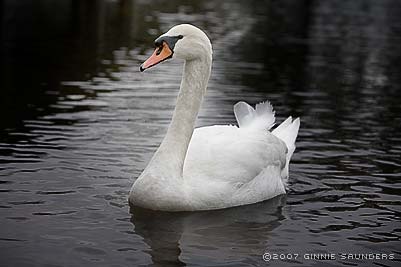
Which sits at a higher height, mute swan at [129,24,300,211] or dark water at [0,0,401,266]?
mute swan at [129,24,300,211]

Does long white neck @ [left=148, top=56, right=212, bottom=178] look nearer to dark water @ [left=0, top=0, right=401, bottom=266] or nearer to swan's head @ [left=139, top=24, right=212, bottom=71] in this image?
swan's head @ [left=139, top=24, right=212, bottom=71]

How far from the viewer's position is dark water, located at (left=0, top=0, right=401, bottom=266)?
24.5 ft

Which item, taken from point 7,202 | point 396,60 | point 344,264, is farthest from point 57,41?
point 344,264

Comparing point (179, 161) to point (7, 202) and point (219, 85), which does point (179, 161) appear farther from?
point (219, 85)

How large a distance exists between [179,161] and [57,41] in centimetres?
1712

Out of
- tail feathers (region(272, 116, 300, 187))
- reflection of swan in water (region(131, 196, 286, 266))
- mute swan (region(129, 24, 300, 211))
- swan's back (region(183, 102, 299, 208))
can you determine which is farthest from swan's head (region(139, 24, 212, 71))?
tail feathers (region(272, 116, 300, 187))

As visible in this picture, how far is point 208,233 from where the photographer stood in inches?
309

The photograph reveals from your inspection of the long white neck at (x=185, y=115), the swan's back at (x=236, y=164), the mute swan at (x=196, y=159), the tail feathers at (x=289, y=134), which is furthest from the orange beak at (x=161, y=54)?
the tail feathers at (x=289, y=134)

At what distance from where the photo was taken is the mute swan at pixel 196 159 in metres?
8.20

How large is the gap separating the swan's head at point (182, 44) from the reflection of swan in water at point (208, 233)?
152 cm

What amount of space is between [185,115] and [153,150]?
9.07 feet

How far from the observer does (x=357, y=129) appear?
13.7m

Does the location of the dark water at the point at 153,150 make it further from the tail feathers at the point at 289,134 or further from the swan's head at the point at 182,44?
the swan's head at the point at 182,44

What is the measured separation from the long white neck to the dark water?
60 cm
